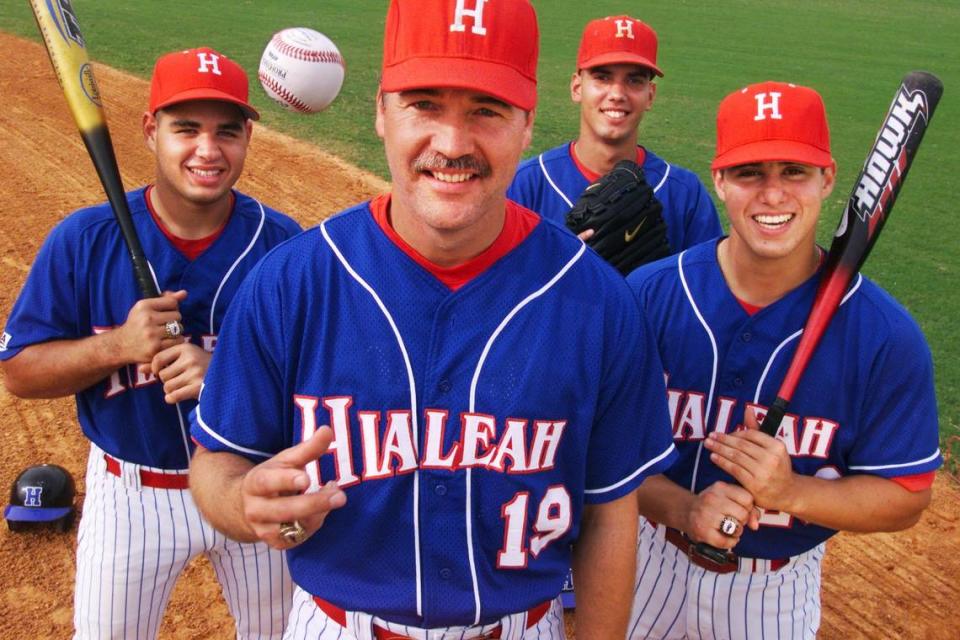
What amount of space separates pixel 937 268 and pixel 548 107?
270 inches

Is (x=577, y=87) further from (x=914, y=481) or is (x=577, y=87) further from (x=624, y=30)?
(x=914, y=481)

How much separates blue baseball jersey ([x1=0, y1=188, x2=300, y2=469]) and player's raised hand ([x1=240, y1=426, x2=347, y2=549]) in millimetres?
1408

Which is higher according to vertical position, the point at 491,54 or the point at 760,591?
the point at 491,54

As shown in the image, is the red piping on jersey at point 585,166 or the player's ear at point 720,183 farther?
the red piping on jersey at point 585,166

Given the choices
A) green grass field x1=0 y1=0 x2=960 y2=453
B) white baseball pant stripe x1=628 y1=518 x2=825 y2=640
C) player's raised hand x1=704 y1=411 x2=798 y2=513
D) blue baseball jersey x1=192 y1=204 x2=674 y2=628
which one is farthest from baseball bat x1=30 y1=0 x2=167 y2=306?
green grass field x1=0 y1=0 x2=960 y2=453

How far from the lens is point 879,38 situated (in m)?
23.7

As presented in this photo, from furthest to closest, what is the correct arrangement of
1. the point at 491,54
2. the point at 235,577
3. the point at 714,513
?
the point at 235,577, the point at 714,513, the point at 491,54

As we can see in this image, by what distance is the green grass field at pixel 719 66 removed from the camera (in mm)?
8844

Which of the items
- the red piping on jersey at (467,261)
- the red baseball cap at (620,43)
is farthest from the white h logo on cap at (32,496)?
the red baseball cap at (620,43)

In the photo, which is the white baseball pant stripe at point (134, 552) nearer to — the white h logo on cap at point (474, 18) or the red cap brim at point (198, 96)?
the red cap brim at point (198, 96)

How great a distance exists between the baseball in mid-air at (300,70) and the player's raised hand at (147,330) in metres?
3.50

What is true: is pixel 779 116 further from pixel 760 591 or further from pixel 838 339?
pixel 760 591

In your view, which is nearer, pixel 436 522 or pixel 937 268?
pixel 436 522

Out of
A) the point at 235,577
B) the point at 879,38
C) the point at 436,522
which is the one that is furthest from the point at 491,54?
the point at 879,38
